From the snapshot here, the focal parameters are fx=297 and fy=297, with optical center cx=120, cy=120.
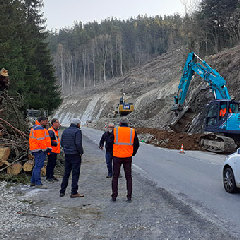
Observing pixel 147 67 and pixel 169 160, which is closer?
pixel 169 160

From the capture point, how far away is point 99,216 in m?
5.74

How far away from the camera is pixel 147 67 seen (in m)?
80.3

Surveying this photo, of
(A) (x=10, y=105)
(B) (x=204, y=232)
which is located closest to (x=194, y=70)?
(A) (x=10, y=105)

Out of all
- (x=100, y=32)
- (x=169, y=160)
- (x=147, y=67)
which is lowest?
(x=169, y=160)

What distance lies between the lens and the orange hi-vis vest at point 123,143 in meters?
6.91

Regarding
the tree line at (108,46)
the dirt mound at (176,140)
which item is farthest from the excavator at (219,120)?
the tree line at (108,46)

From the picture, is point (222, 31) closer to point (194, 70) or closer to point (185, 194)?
point (194, 70)

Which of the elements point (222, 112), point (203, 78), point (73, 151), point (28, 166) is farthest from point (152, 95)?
point (73, 151)

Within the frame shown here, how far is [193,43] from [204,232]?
4614 centimetres

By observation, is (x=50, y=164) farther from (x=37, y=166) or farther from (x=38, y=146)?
(x=38, y=146)

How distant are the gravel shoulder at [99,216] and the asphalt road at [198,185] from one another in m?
0.30

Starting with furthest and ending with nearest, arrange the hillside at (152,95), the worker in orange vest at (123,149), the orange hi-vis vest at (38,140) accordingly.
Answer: the hillside at (152,95), the orange hi-vis vest at (38,140), the worker in orange vest at (123,149)

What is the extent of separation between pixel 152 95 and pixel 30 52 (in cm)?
2651

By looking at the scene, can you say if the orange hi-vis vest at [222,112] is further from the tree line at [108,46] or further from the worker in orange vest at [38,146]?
the tree line at [108,46]
